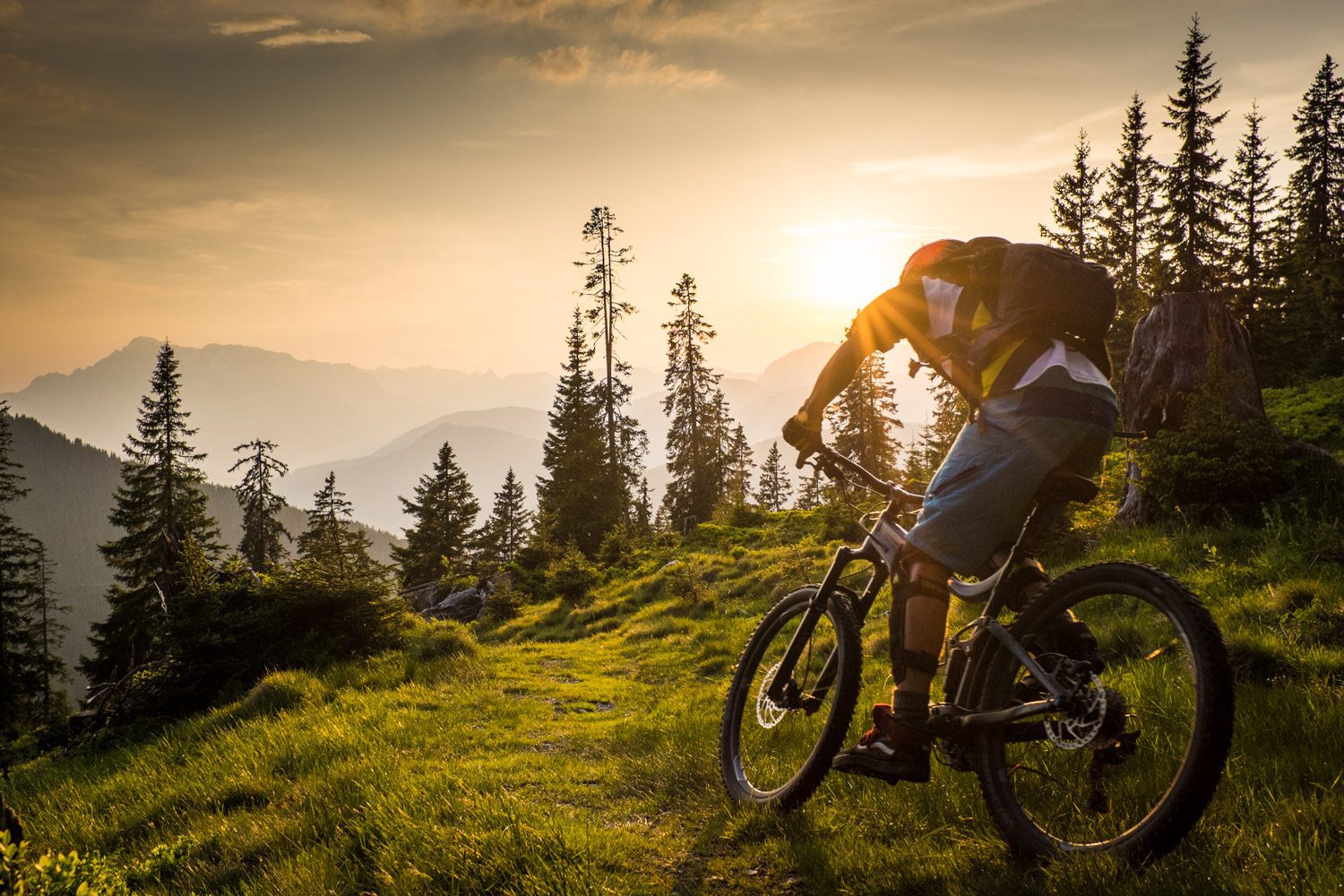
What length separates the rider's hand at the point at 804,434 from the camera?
366 cm

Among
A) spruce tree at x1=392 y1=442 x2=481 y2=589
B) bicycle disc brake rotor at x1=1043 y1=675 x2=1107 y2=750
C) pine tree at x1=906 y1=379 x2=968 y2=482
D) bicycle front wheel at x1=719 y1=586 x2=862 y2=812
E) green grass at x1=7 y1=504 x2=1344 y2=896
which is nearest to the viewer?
bicycle disc brake rotor at x1=1043 y1=675 x2=1107 y2=750

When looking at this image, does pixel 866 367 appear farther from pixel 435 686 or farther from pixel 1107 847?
pixel 1107 847

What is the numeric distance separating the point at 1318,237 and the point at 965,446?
5001 cm

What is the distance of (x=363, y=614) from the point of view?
9.47 metres

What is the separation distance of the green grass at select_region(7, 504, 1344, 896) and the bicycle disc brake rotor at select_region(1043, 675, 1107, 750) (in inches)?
15.2

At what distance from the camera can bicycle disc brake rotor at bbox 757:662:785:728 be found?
3889mm

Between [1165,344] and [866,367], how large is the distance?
82.6ft

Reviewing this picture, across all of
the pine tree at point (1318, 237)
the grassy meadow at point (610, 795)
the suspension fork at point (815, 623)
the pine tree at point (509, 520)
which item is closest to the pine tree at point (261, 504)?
the pine tree at point (509, 520)

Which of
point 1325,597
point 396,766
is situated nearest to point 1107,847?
point 1325,597

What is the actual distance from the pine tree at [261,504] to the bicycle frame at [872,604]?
3947 cm

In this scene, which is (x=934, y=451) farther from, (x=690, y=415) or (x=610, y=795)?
(x=690, y=415)

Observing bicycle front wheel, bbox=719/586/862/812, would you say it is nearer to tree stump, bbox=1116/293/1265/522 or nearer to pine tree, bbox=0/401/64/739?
tree stump, bbox=1116/293/1265/522

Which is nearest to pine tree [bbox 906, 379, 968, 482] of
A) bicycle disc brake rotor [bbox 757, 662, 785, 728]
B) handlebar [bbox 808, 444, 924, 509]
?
handlebar [bbox 808, 444, 924, 509]

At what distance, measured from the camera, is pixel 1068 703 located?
2.38m
